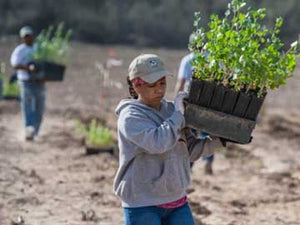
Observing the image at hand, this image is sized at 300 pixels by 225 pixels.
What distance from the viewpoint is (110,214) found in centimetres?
772

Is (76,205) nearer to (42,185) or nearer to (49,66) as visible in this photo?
(42,185)

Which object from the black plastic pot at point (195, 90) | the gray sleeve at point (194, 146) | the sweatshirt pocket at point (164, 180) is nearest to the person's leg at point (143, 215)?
the sweatshirt pocket at point (164, 180)

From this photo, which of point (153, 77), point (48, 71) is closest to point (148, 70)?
point (153, 77)

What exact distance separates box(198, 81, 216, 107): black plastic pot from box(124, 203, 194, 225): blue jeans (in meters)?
0.66

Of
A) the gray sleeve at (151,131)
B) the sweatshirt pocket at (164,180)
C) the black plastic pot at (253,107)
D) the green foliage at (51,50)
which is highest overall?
the black plastic pot at (253,107)

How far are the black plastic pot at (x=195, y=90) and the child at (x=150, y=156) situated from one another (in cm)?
13

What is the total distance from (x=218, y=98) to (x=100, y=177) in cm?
492

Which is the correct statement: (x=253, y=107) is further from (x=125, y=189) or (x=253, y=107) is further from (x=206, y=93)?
(x=125, y=189)

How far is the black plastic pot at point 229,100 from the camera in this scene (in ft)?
15.3

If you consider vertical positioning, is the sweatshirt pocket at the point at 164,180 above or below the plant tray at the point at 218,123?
below

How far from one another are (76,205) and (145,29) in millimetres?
25296

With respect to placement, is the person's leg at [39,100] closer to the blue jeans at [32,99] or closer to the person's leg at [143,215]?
the blue jeans at [32,99]

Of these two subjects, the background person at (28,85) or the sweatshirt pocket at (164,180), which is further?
the background person at (28,85)

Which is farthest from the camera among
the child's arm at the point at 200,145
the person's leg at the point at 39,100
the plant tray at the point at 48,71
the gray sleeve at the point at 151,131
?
the person's leg at the point at 39,100
